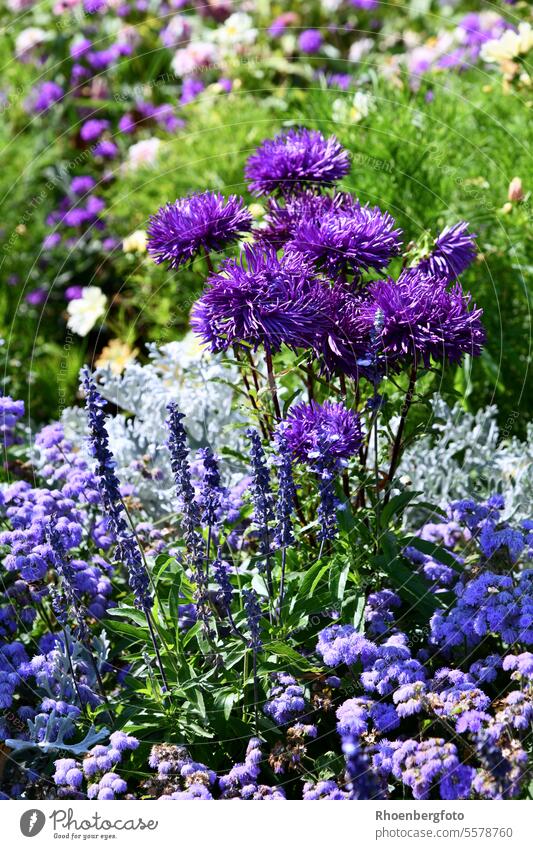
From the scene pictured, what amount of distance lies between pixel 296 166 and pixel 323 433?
1163 millimetres

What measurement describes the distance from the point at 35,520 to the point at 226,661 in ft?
2.89

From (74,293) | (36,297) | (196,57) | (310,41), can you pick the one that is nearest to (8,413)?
(74,293)

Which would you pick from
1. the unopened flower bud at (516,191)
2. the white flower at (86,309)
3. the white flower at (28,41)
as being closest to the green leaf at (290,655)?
the unopened flower bud at (516,191)

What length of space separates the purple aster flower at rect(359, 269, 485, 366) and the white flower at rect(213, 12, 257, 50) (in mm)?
4943

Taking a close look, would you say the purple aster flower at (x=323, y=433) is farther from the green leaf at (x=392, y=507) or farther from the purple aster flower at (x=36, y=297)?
the purple aster flower at (x=36, y=297)

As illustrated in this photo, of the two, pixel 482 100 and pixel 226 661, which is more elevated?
pixel 482 100

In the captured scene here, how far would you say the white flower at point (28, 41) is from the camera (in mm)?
9099

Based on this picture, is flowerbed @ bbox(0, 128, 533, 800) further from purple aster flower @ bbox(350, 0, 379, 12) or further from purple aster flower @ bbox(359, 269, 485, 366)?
purple aster flower @ bbox(350, 0, 379, 12)

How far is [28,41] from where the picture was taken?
910 cm

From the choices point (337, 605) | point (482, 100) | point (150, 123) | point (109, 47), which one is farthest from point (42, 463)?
point (109, 47)

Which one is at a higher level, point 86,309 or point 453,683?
point 86,309

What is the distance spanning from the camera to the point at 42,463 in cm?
484

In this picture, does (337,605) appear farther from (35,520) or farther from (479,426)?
(479,426)

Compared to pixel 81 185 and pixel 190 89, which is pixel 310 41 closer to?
pixel 190 89
